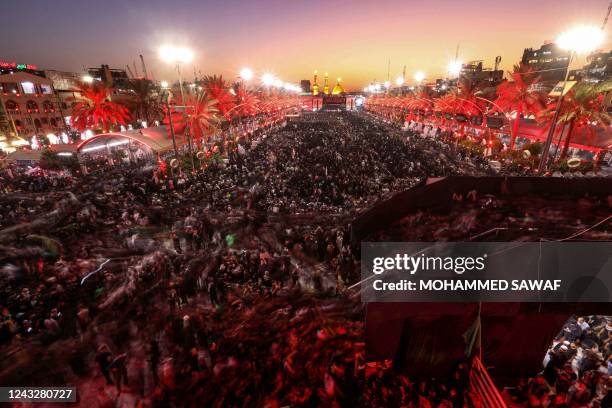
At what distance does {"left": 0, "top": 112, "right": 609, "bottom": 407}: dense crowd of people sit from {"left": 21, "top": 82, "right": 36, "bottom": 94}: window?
3908 centimetres

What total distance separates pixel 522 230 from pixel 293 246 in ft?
26.7

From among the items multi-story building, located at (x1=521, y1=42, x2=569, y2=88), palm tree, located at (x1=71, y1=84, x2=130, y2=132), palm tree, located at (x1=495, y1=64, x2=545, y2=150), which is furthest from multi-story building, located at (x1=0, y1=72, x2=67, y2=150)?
multi-story building, located at (x1=521, y1=42, x2=569, y2=88)

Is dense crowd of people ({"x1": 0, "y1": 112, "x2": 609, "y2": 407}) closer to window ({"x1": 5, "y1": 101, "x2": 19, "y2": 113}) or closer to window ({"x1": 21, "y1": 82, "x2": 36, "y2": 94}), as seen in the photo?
window ({"x1": 5, "y1": 101, "x2": 19, "y2": 113})

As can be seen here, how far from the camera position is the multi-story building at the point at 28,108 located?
135 feet

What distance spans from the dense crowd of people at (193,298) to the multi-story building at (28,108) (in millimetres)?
33693

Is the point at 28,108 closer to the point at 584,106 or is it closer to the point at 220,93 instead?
the point at 220,93

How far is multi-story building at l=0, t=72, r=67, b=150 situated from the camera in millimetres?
41062

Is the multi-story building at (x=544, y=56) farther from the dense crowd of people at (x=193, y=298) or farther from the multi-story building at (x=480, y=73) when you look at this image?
the dense crowd of people at (x=193, y=298)

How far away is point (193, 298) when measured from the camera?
9.51 metres

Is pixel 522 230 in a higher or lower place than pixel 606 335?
higher

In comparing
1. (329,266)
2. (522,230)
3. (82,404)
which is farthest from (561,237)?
(82,404)

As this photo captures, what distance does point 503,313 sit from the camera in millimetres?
6184

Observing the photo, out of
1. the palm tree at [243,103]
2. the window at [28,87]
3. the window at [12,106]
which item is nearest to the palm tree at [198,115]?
the palm tree at [243,103]

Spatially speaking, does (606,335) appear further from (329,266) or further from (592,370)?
(329,266)
